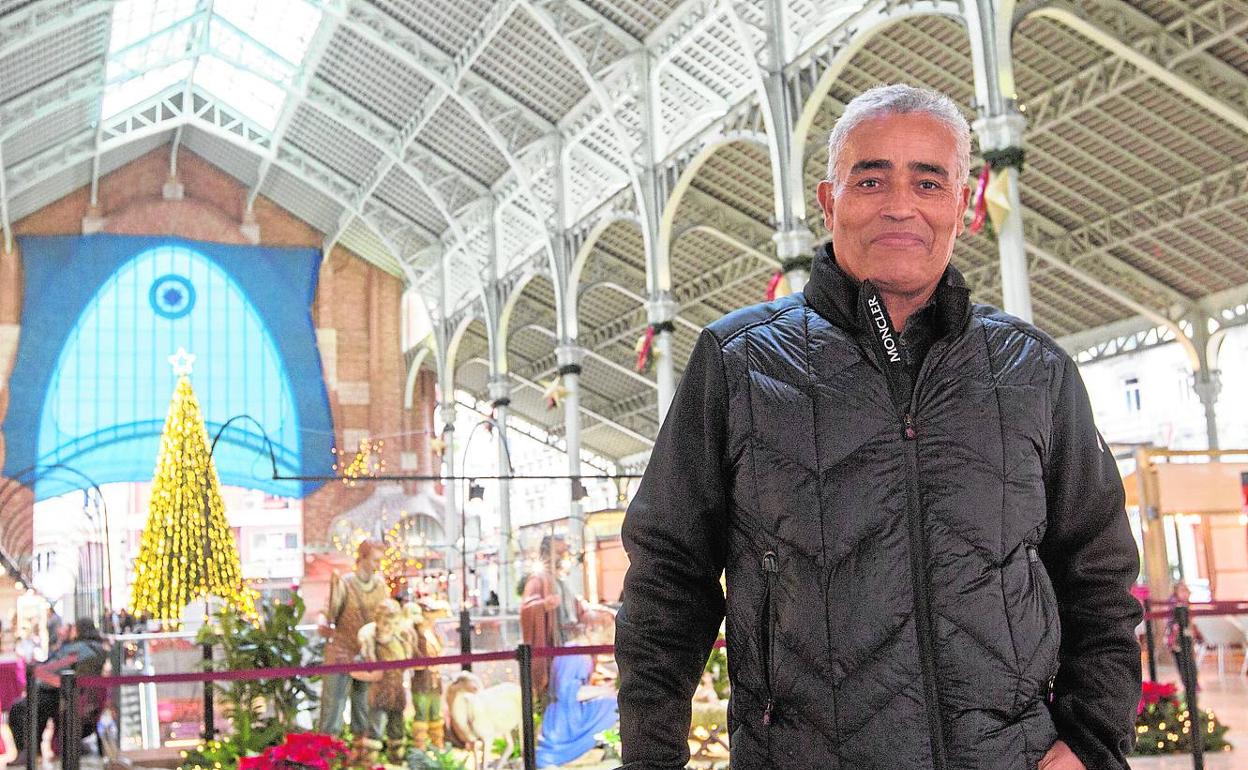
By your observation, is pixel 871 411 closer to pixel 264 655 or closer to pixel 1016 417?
pixel 1016 417

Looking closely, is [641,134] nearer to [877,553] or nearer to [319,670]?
[319,670]

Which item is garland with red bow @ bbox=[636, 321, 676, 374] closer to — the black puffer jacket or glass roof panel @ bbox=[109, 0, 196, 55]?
glass roof panel @ bbox=[109, 0, 196, 55]

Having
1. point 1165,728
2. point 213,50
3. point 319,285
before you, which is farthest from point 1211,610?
point 319,285

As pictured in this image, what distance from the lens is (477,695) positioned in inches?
340

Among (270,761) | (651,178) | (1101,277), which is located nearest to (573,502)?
(651,178)

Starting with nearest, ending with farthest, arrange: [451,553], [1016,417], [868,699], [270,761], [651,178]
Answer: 1. [868,699]
2. [1016,417]
3. [270,761]
4. [651,178]
5. [451,553]

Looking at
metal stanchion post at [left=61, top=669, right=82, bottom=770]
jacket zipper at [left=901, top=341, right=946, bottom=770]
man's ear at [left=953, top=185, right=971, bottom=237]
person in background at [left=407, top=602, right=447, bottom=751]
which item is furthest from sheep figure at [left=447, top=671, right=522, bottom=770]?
jacket zipper at [left=901, top=341, right=946, bottom=770]

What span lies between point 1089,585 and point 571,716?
811 cm

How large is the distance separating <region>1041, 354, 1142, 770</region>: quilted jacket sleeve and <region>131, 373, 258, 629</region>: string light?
16.8 meters

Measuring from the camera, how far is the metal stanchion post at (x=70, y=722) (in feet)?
15.9

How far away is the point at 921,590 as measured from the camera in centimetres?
142

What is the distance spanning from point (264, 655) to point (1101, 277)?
60.2 ft

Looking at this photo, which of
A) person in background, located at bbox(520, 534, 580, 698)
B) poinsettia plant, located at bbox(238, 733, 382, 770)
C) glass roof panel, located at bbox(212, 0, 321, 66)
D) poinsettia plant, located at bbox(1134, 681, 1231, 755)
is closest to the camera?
poinsettia plant, located at bbox(238, 733, 382, 770)

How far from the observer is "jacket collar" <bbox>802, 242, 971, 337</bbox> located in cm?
157
